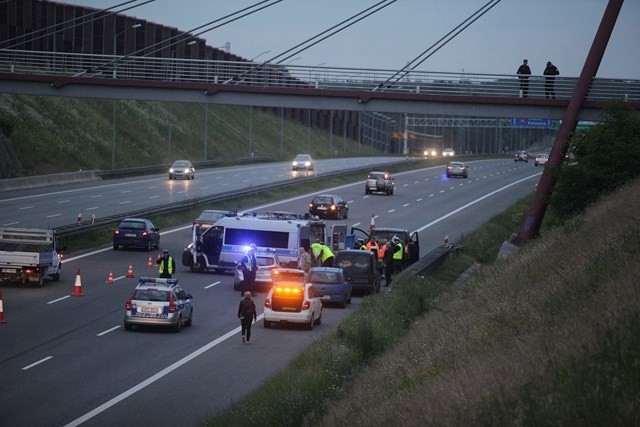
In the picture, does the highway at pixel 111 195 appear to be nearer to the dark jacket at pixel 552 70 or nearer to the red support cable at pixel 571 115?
the red support cable at pixel 571 115

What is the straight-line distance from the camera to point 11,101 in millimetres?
101812

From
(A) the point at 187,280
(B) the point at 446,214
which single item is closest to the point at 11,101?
(B) the point at 446,214

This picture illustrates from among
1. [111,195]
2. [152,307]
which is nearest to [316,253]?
[152,307]

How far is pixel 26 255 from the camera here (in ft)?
124

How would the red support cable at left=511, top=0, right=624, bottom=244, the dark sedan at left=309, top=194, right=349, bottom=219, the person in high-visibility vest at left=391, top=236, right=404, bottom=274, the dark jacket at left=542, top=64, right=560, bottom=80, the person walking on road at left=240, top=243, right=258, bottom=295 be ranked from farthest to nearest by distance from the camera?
the dark sedan at left=309, top=194, right=349, bottom=219 → the dark jacket at left=542, top=64, right=560, bottom=80 → the person in high-visibility vest at left=391, top=236, right=404, bottom=274 → the red support cable at left=511, top=0, right=624, bottom=244 → the person walking on road at left=240, top=243, right=258, bottom=295

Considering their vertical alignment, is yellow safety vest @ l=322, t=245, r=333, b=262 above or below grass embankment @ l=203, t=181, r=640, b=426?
below

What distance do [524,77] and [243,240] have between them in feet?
47.3

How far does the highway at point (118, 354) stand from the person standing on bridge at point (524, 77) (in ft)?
44.2

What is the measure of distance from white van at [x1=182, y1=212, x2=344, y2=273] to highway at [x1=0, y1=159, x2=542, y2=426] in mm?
660

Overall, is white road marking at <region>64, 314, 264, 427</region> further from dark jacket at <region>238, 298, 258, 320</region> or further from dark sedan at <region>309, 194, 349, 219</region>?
dark sedan at <region>309, 194, 349, 219</region>

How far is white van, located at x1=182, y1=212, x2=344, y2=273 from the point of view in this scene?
139ft

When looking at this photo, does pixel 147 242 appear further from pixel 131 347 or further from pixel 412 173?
pixel 412 173

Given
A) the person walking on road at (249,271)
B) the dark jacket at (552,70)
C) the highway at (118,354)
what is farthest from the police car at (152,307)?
the dark jacket at (552,70)

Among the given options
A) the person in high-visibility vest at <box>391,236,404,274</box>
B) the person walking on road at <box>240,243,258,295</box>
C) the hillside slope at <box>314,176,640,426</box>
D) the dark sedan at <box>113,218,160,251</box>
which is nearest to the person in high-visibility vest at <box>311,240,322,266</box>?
the person in high-visibility vest at <box>391,236,404,274</box>
